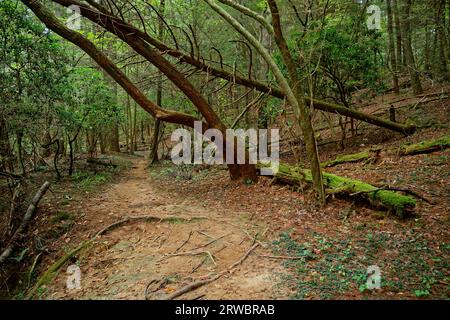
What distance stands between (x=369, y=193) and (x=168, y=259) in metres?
4.10

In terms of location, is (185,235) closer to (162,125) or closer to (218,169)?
(218,169)

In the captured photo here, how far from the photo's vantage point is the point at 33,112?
8.25 m

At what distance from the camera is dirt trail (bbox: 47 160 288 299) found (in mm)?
4113

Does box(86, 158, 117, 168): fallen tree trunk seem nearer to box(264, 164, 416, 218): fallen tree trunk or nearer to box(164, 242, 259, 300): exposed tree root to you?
box(264, 164, 416, 218): fallen tree trunk

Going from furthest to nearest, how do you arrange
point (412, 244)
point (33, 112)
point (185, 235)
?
point (33, 112), point (185, 235), point (412, 244)

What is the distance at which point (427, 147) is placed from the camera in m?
8.33

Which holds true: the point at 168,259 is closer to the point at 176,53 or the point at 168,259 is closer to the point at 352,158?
the point at 176,53

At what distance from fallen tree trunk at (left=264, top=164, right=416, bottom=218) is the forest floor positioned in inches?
6.9

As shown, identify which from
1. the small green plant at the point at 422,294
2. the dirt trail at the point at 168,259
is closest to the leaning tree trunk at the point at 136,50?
the dirt trail at the point at 168,259

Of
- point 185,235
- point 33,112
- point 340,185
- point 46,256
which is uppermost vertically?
point 33,112

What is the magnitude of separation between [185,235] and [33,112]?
5.84 metres

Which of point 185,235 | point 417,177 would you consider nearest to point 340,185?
point 417,177

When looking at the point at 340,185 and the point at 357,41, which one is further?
the point at 357,41

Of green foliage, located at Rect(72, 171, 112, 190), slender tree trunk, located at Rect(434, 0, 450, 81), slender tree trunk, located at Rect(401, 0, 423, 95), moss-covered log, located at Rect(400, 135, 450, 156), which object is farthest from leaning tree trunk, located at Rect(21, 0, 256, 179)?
slender tree trunk, located at Rect(434, 0, 450, 81)
